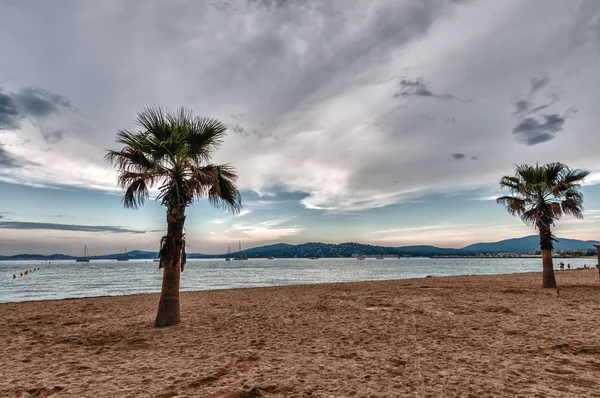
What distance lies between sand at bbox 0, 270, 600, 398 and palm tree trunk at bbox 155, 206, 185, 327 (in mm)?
489

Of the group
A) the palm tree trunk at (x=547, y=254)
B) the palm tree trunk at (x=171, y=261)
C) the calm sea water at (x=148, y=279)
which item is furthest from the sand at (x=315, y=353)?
the calm sea water at (x=148, y=279)

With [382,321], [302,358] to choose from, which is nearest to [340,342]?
[302,358]

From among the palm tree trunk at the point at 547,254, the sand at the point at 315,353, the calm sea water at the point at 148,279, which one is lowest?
the calm sea water at the point at 148,279

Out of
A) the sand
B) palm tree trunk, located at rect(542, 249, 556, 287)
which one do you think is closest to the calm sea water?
the sand

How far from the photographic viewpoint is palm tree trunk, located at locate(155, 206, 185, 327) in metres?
8.70

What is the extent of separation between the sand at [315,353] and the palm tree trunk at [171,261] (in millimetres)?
489

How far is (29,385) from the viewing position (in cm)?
497

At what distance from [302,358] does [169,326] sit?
4.80 metres

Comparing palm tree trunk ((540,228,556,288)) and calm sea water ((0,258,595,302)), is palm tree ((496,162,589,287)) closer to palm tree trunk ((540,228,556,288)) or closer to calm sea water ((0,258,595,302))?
palm tree trunk ((540,228,556,288))

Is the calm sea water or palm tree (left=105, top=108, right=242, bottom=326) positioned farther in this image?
the calm sea water

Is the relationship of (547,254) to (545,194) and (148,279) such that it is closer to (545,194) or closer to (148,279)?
(545,194)

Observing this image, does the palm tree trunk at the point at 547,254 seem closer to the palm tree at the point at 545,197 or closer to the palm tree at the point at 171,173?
the palm tree at the point at 545,197

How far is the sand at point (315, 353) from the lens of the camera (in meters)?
4.66

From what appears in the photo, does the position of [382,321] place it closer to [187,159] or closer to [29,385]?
[187,159]
